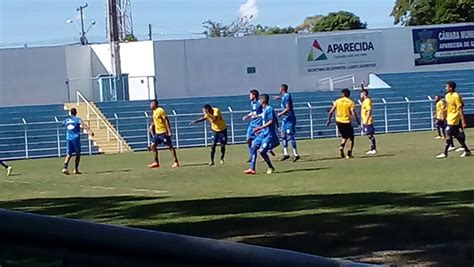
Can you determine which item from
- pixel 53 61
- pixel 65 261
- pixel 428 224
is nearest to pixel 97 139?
pixel 53 61

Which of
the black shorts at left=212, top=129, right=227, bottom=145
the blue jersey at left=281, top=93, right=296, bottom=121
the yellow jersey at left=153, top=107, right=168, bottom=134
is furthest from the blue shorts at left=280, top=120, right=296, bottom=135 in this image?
the yellow jersey at left=153, top=107, right=168, bottom=134

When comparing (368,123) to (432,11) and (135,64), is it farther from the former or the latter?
(432,11)

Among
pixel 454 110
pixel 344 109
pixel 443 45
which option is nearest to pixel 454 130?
pixel 454 110

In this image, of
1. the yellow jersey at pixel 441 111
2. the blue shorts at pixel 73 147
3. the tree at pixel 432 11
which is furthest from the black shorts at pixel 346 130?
the tree at pixel 432 11

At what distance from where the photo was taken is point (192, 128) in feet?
147

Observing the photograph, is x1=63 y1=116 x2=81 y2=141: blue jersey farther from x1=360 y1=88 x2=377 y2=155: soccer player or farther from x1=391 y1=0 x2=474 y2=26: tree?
x1=391 y1=0 x2=474 y2=26: tree

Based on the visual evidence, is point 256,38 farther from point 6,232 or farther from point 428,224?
point 6,232

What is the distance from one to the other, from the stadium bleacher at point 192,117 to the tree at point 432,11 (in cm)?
2871

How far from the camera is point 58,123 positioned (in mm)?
42594

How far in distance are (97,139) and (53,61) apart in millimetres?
11698

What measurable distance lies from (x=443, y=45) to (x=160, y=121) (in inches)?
1380

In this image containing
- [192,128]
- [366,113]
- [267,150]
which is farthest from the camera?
[192,128]

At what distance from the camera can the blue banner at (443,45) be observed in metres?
58.1

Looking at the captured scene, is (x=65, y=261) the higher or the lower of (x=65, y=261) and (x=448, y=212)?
the higher
